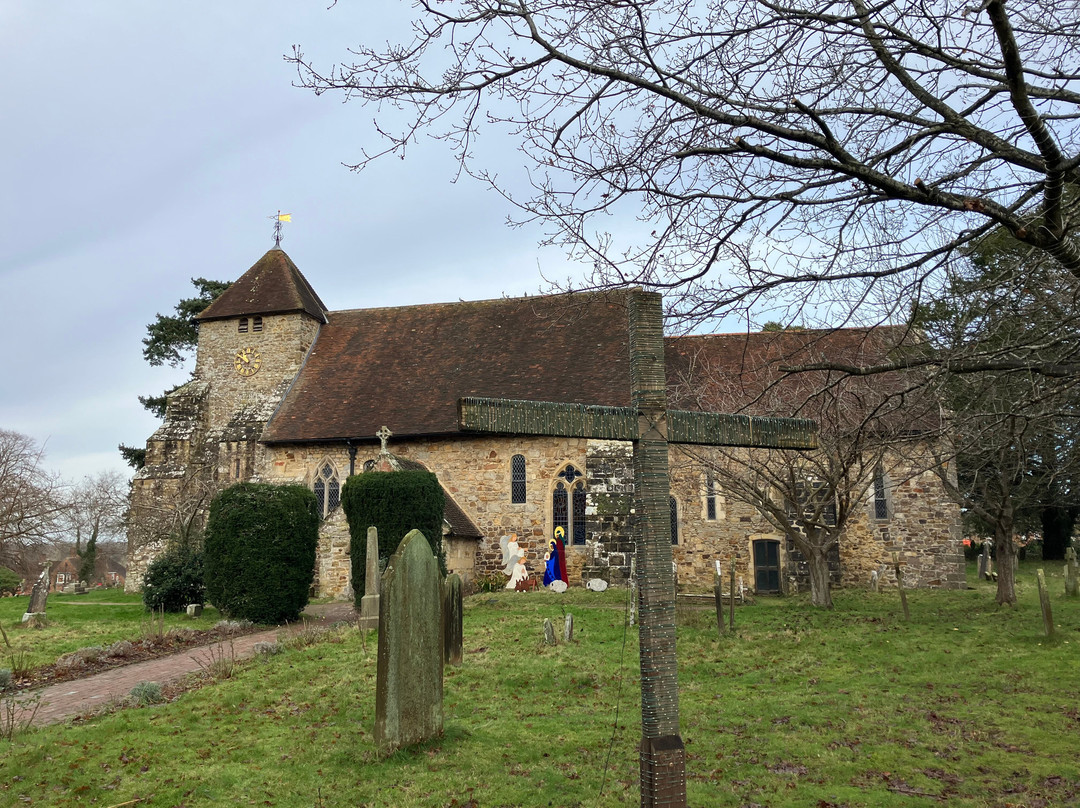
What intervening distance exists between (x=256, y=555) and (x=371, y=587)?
3.23m

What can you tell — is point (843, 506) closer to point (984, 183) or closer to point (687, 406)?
point (687, 406)

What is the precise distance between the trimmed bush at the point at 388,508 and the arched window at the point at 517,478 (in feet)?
15.5

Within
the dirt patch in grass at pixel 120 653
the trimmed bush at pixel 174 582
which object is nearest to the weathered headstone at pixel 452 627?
the dirt patch in grass at pixel 120 653

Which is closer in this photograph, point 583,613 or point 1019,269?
point 1019,269

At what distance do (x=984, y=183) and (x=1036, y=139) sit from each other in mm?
912

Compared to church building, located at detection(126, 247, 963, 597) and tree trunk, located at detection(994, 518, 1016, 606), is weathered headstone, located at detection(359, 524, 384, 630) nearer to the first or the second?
church building, located at detection(126, 247, 963, 597)

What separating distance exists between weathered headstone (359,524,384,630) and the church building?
4272 mm

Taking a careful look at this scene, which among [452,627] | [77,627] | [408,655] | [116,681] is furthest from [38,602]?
[408,655]

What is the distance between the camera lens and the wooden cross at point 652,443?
13.2ft

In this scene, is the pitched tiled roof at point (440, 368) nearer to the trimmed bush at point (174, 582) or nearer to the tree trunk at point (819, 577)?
the trimmed bush at point (174, 582)

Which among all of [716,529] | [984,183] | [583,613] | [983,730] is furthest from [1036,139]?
[716,529]

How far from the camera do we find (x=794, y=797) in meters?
5.77

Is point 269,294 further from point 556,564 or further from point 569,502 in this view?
point 556,564

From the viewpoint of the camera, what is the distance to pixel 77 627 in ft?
54.7
